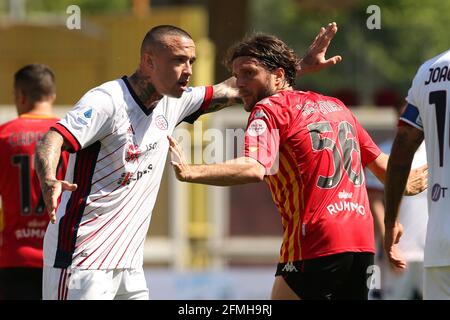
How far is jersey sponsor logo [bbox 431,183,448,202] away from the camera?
19.4 ft

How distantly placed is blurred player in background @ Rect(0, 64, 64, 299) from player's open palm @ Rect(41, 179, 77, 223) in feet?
6.46

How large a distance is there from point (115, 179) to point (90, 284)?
644mm

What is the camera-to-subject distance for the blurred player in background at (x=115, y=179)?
665 cm

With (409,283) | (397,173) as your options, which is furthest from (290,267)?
(409,283)

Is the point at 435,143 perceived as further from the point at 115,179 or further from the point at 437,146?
the point at 115,179

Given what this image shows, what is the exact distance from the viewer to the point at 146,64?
690 centimetres

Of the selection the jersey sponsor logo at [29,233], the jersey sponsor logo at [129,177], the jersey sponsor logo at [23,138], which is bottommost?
the jersey sponsor logo at [29,233]

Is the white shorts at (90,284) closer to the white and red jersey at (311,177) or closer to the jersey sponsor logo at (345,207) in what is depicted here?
the white and red jersey at (311,177)

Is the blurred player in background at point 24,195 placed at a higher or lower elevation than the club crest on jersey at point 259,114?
lower

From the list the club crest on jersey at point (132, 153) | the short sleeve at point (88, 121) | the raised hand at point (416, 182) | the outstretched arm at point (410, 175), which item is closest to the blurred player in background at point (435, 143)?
the outstretched arm at point (410, 175)

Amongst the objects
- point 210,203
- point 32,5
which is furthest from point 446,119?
point 32,5

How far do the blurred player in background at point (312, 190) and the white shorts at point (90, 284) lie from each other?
105cm

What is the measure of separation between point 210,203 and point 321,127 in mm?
12414
